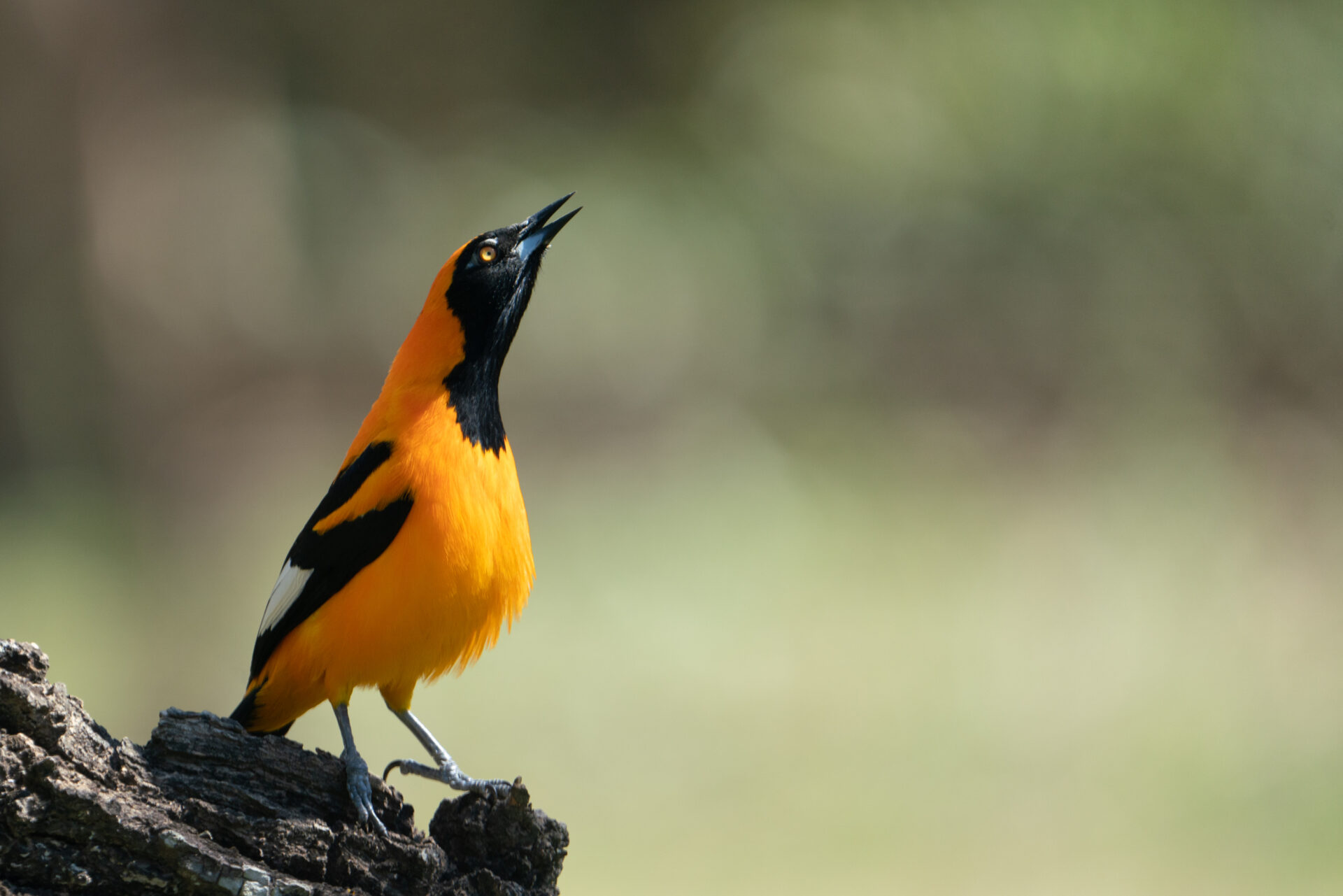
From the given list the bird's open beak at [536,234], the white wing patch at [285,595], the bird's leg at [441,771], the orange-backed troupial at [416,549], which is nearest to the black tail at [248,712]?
the orange-backed troupial at [416,549]

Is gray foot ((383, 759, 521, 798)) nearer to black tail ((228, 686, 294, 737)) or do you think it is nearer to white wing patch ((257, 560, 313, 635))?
black tail ((228, 686, 294, 737))

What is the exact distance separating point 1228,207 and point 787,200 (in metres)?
5.40

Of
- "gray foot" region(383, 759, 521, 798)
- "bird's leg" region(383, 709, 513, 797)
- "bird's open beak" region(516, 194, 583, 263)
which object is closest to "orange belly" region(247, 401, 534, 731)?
"bird's leg" region(383, 709, 513, 797)

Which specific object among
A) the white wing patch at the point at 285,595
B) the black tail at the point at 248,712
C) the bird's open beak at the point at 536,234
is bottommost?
the black tail at the point at 248,712

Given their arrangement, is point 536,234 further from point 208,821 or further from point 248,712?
point 208,821

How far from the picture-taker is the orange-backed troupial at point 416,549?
3.41 meters

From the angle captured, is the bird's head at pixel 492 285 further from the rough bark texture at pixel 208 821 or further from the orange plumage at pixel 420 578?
the rough bark texture at pixel 208 821

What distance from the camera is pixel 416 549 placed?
341 cm

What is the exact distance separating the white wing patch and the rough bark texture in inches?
18.2

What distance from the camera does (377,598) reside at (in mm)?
3410

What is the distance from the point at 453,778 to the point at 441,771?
0.05m

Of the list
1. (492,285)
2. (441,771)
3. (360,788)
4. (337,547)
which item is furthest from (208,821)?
(492,285)

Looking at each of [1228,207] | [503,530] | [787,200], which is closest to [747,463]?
[787,200]

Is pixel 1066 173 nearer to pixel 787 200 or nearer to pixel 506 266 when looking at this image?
pixel 787 200
